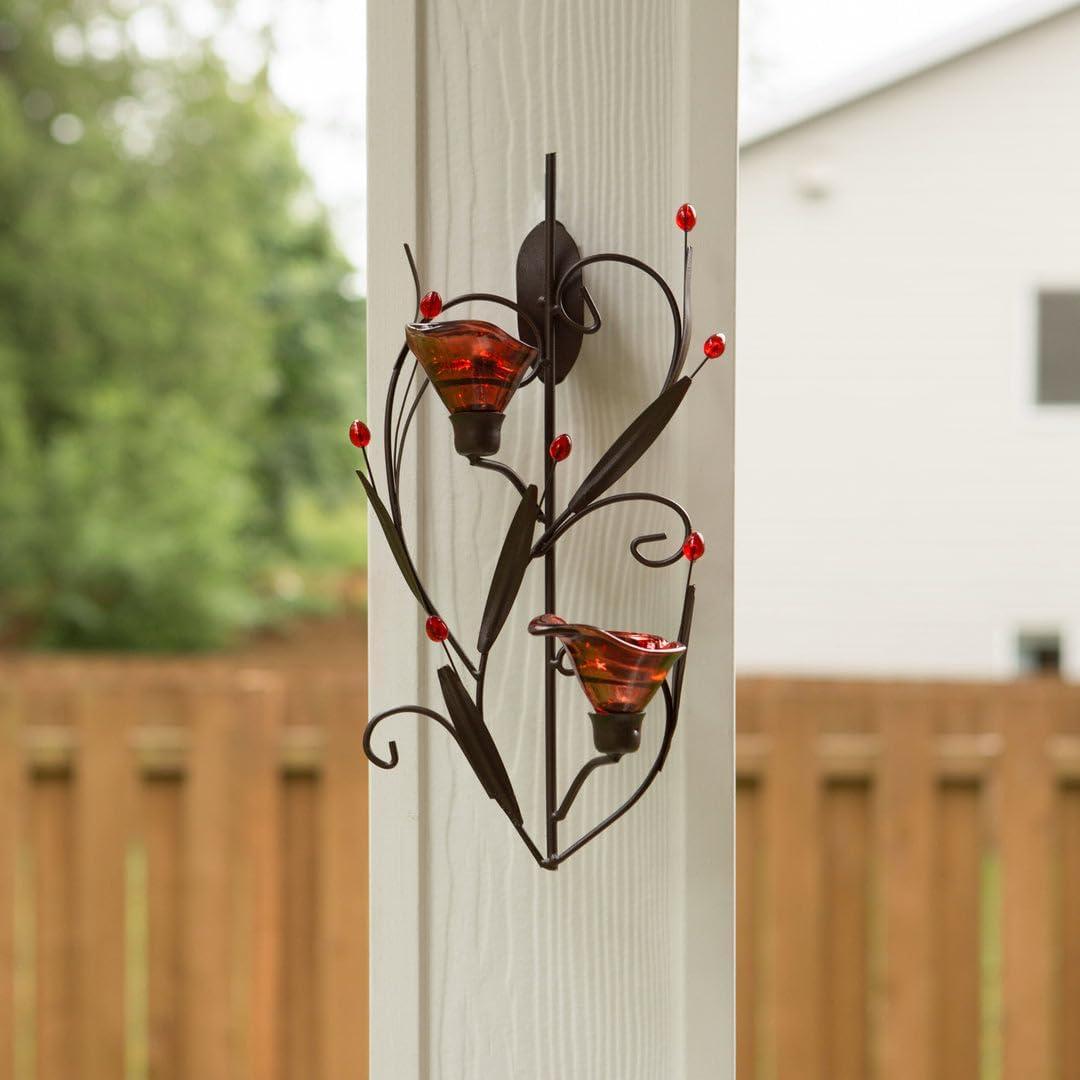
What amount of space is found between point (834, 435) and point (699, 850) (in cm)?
290

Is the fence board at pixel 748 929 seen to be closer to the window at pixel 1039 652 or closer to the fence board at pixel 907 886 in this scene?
the fence board at pixel 907 886

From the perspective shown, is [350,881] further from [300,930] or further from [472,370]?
[472,370]

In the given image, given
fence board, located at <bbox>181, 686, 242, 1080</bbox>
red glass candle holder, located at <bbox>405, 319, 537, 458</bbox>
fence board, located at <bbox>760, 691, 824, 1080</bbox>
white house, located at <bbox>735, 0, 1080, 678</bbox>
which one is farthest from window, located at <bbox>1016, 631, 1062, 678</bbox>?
red glass candle holder, located at <bbox>405, 319, 537, 458</bbox>

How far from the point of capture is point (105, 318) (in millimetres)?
3203

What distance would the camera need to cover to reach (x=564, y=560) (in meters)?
0.51

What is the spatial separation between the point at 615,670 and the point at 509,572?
72 millimetres

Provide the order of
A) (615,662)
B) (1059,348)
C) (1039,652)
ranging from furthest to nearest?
(1039,652), (1059,348), (615,662)

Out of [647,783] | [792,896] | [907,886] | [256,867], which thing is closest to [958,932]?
[907,886]

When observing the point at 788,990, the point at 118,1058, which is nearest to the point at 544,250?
the point at 788,990

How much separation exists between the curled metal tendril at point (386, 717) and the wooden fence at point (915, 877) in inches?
31.5

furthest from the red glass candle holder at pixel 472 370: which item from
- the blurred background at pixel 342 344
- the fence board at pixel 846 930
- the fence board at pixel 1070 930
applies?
the blurred background at pixel 342 344

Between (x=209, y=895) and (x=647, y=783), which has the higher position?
(x=647, y=783)

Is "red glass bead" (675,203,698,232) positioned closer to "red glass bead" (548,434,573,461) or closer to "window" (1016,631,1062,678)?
"red glass bead" (548,434,573,461)

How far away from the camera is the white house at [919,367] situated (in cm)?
313
